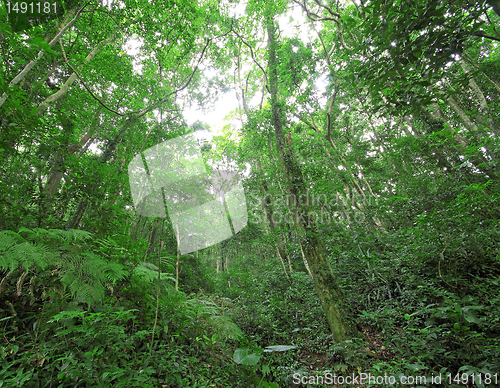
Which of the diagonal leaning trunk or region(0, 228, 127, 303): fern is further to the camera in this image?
the diagonal leaning trunk

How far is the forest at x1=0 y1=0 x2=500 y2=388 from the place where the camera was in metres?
2.02

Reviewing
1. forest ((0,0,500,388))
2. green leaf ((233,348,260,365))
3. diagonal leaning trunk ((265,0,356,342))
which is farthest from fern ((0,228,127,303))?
diagonal leaning trunk ((265,0,356,342))

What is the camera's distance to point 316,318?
14.6ft

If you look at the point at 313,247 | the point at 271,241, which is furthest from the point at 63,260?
the point at 271,241

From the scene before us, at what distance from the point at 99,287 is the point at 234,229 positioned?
30.1 feet

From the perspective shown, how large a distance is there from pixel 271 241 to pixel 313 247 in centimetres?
295

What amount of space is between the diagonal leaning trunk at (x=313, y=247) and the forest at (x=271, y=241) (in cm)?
3

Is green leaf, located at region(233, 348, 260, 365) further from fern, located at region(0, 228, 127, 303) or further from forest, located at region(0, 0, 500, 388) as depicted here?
fern, located at region(0, 228, 127, 303)

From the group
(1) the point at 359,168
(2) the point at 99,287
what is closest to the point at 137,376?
(2) the point at 99,287

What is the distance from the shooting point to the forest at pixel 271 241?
6.61ft

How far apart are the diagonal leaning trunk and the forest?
0.11ft

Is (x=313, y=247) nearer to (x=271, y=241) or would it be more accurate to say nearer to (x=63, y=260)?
(x=271, y=241)

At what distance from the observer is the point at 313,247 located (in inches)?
164

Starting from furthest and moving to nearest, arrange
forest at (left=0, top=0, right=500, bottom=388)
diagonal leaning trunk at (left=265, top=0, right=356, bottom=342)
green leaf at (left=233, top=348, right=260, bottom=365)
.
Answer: diagonal leaning trunk at (left=265, top=0, right=356, bottom=342) → forest at (left=0, top=0, right=500, bottom=388) → green leaf at (left=233, top=348, right=260, bottom=365)
